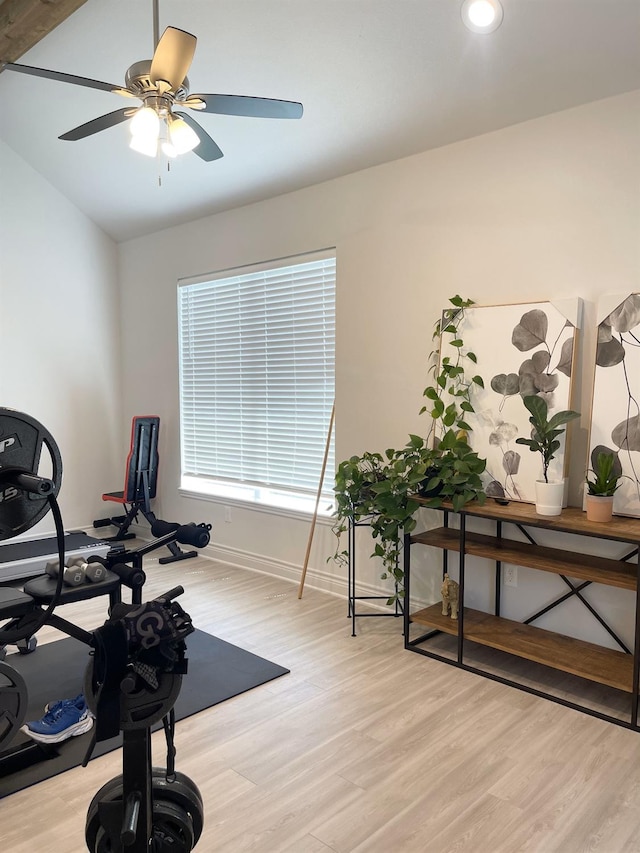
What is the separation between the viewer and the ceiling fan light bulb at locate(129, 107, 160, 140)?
238cm

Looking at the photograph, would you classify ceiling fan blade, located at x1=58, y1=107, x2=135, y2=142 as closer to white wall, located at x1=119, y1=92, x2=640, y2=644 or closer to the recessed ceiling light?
the recessed ceiling light

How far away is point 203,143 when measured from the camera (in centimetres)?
268

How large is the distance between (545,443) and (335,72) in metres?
2.05

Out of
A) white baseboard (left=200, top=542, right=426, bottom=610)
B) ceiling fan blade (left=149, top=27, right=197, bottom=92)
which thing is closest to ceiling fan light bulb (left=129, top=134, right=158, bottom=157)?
ceiling fan blade (left=149, top=27, right=197, bottom=92)

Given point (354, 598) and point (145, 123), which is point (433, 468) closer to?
point (354, 598)

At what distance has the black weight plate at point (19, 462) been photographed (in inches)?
48.2

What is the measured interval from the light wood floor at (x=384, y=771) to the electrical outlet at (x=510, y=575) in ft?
1.75

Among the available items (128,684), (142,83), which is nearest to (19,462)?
(128,684)

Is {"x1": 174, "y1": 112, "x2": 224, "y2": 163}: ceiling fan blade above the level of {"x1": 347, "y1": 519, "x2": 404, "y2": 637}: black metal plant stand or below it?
above

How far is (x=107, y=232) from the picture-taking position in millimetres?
5703

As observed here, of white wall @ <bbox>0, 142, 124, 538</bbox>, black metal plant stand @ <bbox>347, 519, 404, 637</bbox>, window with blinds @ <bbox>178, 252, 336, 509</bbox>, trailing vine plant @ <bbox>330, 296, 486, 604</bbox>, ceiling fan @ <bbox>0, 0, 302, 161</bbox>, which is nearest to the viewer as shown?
ceiling fan @ <bbox>0, 0, 302, 161</bbox>

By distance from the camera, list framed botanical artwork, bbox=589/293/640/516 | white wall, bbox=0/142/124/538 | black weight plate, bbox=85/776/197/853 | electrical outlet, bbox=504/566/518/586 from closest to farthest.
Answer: black weight plate, bbox=85/776/197/853 → framed botanical artwork, bbox=589/293/640/516 → electrical outlet, bbox=504/566/518/586 → white wall, bbox=0/142/124/538

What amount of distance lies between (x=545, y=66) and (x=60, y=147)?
11.3ft

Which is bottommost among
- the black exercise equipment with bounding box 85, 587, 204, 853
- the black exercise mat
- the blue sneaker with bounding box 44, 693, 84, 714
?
the black exercise mat
